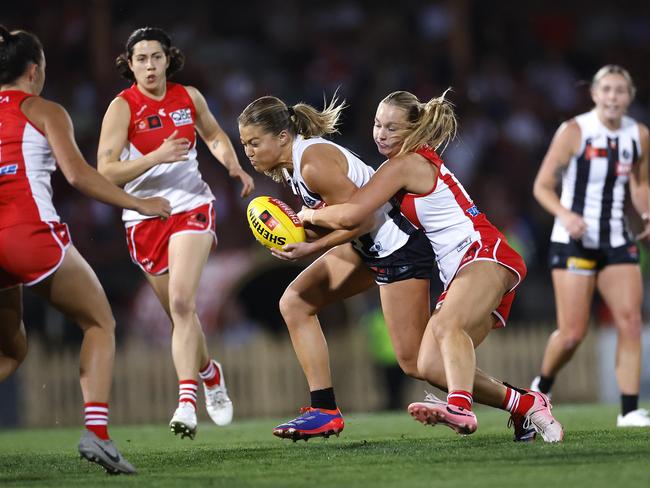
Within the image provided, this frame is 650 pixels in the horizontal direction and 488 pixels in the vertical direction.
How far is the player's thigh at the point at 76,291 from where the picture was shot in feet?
18.9

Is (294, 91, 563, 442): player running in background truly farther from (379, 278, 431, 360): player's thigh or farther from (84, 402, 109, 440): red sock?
(84, 402, 109, 440): red sock

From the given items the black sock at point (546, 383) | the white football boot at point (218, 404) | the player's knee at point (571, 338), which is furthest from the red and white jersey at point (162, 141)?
the black sock at point (546, 383)

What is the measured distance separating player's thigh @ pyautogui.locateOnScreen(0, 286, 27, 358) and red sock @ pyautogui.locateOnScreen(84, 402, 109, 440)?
0.73 metres

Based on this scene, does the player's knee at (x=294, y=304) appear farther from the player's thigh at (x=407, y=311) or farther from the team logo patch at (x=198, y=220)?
the team logo patch at (x=198, y=220)

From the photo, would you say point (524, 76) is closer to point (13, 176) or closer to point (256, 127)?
point (256, 127)

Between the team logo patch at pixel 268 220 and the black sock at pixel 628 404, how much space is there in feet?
10.2

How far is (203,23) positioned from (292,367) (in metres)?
7.43

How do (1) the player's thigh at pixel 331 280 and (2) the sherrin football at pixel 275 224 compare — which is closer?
(2) the sherrin football at pixel 275 224

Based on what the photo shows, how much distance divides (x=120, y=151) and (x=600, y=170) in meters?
3.52

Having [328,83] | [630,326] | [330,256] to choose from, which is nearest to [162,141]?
[330,256]

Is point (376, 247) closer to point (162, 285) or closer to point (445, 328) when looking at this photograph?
point (445, 328)

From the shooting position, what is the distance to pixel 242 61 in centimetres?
1816

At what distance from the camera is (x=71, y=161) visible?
224 inches

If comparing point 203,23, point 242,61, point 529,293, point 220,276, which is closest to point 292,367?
point 220,276
